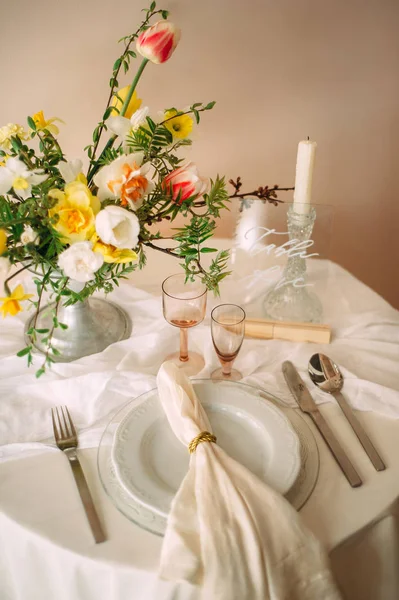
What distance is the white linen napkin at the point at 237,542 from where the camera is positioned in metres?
0.65

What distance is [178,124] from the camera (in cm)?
90

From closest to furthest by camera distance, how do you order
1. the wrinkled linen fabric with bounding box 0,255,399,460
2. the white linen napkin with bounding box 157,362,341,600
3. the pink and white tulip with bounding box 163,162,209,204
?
the white linen napkin with bounding box 157,362,341,600
the pink and white tulip with bounding box 163,162,209,204
the wrinkled linen fabric with bounding box 0,255,399,460

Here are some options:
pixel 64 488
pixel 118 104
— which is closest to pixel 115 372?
pixel 64 488

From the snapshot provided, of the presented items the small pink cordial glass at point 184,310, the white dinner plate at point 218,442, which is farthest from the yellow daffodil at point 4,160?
the white dinner plate at point 218,442

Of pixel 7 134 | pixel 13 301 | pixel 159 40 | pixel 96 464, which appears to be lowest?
pixel 96 464

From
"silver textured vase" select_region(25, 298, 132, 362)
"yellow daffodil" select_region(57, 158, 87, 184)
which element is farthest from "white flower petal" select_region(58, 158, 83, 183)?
"silver textured vase" select_region(25, 298, 132, 362)

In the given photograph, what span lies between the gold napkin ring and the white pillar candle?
61 centimetres

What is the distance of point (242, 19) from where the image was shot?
1549mm

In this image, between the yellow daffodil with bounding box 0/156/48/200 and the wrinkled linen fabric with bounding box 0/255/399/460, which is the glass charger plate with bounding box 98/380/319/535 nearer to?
the wrinkled linen fabric with bounding box 0/255/399/460

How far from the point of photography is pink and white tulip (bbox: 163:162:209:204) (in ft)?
2.80

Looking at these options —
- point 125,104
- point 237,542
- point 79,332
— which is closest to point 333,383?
point 237,542

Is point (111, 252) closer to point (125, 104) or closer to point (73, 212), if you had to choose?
point (73, 212)

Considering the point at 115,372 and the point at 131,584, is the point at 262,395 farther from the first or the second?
the point at 131,584

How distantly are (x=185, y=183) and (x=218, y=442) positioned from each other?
1.43 feet
